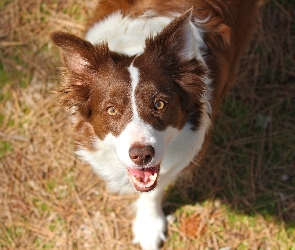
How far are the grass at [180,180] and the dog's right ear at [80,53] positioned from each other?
1.67 metres

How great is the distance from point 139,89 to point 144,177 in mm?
621

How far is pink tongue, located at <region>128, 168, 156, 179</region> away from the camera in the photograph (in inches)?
117

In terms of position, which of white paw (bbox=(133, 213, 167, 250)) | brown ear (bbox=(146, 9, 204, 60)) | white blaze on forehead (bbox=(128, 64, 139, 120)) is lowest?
white paw (bbox=(133, 213, 167, 250))

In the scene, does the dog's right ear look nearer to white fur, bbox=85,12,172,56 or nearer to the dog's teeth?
white fur, bbox=85,12,172,56

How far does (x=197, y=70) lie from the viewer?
2.95 m

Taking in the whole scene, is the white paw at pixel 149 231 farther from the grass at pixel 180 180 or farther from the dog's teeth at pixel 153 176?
the dog's teeth at pixel 153 176

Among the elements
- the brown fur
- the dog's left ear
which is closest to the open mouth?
the dog's left ear

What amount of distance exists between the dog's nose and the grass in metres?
1.62

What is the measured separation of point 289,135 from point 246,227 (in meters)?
1.02

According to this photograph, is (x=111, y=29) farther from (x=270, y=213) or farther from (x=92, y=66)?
(x=270, y=213)

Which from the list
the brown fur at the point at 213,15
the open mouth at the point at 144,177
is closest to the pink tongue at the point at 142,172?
the open mouth at the point at 144,177

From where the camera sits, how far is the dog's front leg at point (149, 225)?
4.07m

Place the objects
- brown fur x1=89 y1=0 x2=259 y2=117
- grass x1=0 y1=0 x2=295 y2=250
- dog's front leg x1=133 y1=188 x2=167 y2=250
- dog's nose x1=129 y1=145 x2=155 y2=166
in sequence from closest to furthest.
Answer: dog's nose x1=129 y1=145 x2=155 y2=166
brown fur x1=89 y1=0 x2=259 y2=117
dog's front leg x1=133 y1=188 x2=167 y2=250
grass x1=0 y1=0 x2=295 y2=250

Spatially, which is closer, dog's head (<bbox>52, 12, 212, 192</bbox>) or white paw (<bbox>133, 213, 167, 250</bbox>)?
dog's head (<bbox>52, 12, 212, 192</bbox>)
